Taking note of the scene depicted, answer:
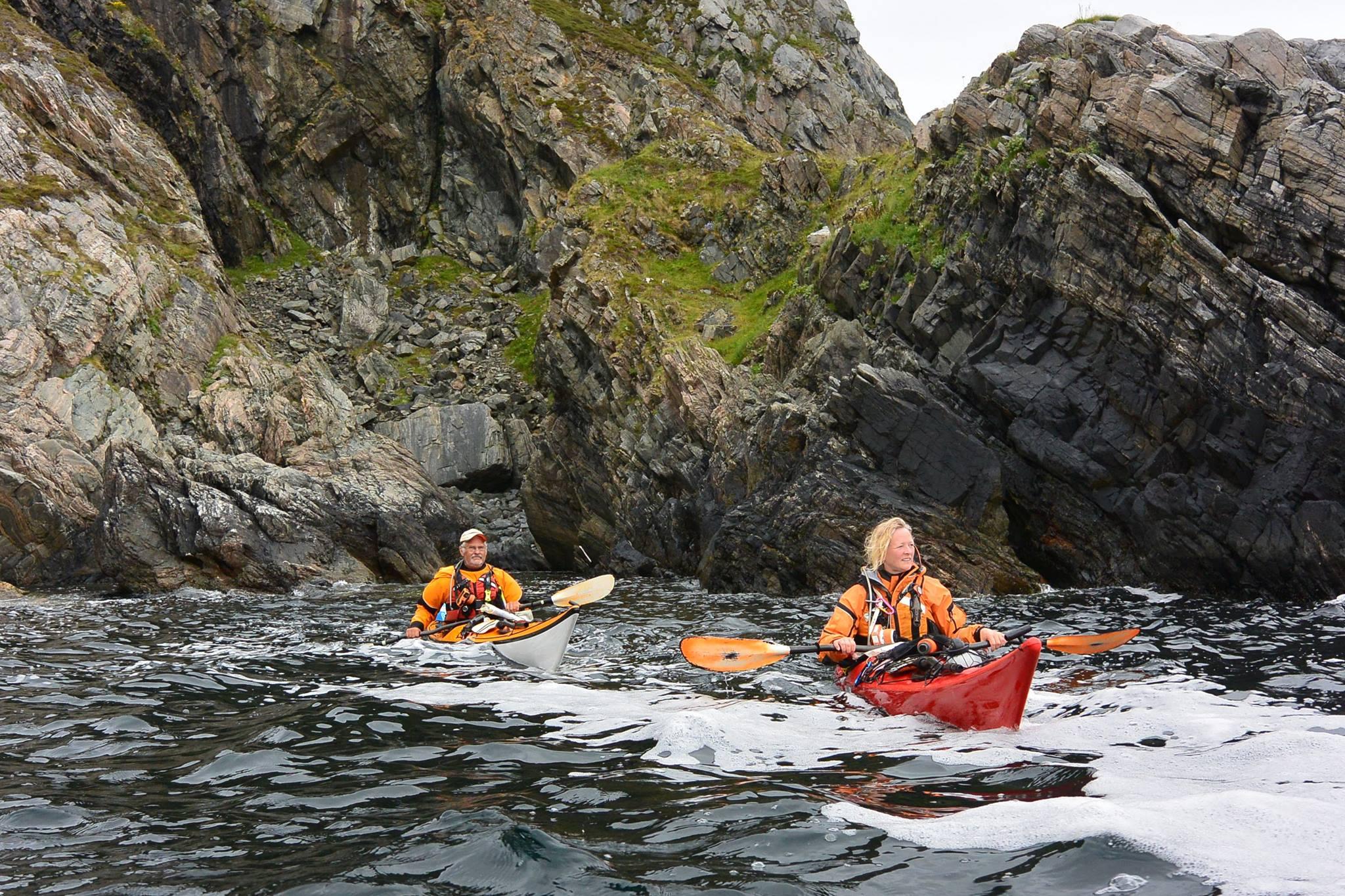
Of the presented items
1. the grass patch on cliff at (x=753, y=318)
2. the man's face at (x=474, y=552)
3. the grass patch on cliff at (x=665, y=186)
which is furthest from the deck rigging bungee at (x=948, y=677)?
the grass patch on cliff at (x=665, y=186)

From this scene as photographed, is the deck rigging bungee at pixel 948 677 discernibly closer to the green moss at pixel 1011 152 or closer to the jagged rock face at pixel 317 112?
the green moss at pixel 1011 152

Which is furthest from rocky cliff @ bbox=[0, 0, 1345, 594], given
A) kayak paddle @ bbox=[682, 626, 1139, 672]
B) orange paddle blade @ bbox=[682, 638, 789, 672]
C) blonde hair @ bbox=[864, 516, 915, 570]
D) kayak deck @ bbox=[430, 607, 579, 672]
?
orange paddle blade @ bbox=[682, 638, 789, 672]

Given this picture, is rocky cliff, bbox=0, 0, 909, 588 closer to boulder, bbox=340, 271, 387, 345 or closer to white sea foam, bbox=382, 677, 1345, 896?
boulder, bbox=340, 271, 387, 345

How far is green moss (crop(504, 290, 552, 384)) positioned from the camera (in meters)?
44.4

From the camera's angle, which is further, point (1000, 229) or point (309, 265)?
point (309, 265)

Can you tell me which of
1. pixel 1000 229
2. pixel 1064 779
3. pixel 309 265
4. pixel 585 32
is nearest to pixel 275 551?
pixel 1000 229

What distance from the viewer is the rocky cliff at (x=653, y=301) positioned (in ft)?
50.2

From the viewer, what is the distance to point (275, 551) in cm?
2367

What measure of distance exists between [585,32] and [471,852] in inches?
2206

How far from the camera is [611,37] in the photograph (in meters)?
54.4

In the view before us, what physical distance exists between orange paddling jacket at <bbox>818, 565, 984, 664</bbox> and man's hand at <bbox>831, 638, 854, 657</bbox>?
0.17 metres

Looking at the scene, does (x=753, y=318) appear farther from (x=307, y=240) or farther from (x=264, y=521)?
(x=307, y=240)

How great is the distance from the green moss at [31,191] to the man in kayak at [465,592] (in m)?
26.2

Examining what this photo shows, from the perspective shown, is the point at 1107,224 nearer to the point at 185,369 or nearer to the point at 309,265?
the point at 185,369
